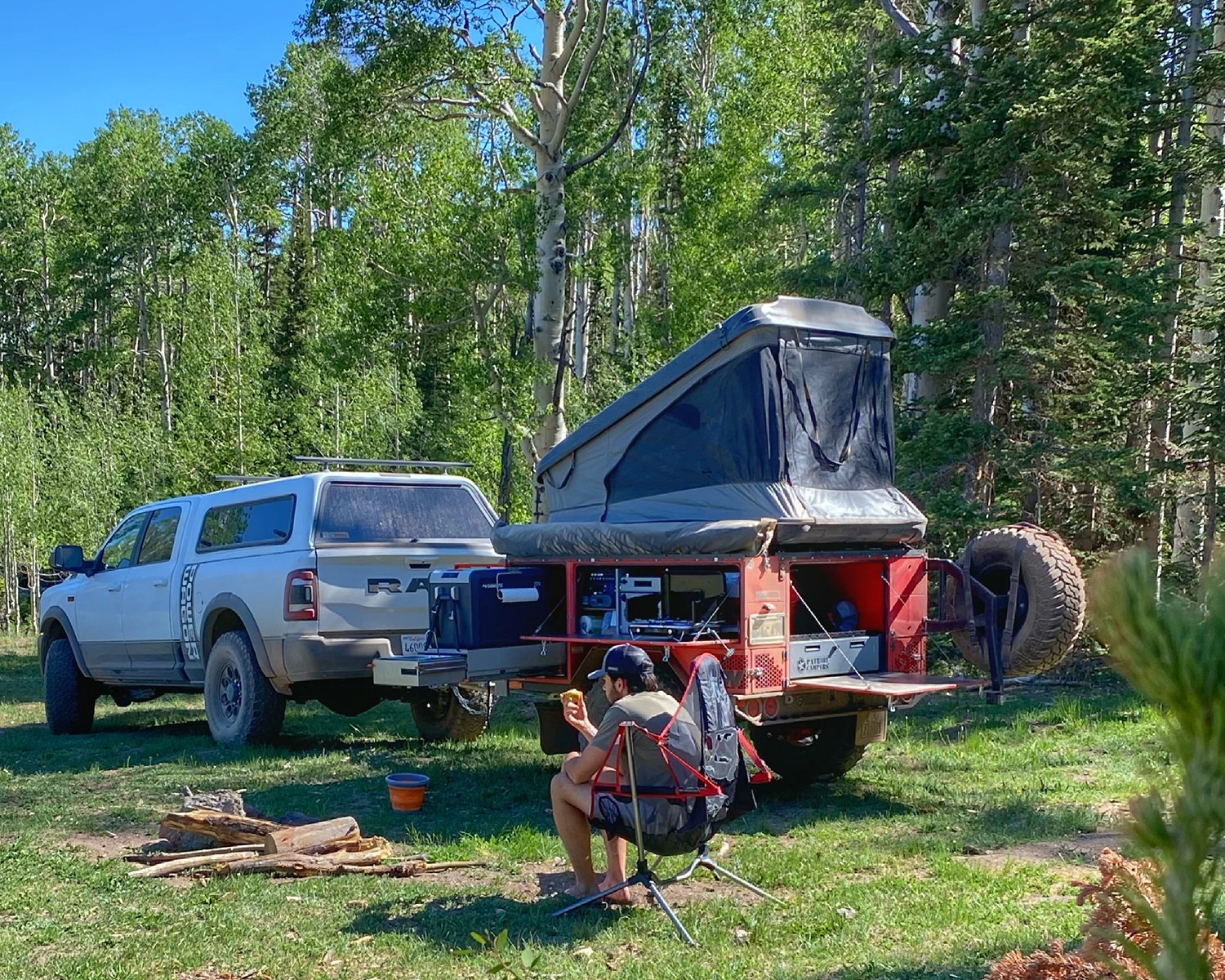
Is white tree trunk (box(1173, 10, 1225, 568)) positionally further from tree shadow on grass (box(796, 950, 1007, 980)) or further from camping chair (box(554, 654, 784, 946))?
tree shadow on grass (box(796, 950, 1007, 980))

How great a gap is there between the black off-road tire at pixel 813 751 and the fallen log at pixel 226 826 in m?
3.14

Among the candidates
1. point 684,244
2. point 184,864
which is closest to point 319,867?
point 184,864

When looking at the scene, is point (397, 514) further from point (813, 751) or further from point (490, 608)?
point (813, 751)

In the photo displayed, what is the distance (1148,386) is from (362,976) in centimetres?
1104

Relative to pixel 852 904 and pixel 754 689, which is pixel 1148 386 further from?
pixel 852 904

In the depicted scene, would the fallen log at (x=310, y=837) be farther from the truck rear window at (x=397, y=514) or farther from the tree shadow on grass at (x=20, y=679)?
the tree shadow on grass at (x=20, y=679)

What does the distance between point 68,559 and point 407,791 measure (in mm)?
5954

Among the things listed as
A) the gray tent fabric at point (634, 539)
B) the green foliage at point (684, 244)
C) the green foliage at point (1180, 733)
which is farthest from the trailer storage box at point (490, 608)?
the green foliage at point (1180, 733)

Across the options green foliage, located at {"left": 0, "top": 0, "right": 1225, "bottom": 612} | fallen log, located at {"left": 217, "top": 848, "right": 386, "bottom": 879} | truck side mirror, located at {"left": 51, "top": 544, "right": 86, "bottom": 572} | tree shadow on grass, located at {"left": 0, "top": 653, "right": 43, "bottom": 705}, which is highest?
green foliage, located at {"left": 0, "top": 0, "right": 1225, "bottom": 612}

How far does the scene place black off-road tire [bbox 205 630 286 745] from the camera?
10.1 m

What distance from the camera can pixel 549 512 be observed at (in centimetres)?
982

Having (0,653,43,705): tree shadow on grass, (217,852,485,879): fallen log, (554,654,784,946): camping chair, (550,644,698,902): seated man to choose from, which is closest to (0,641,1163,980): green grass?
(217,852,485,879): fallen log

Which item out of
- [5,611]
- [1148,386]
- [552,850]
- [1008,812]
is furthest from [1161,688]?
[5,611]

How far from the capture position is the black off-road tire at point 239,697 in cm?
1007
